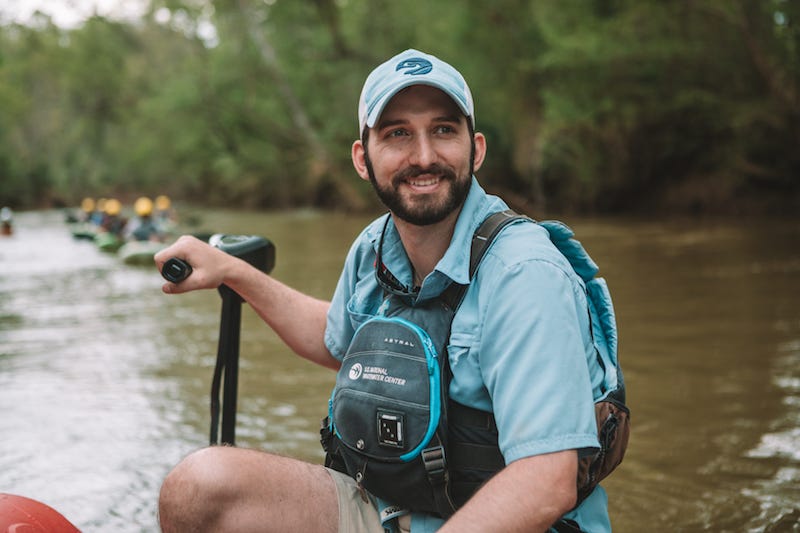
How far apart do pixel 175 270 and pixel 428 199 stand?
861mm

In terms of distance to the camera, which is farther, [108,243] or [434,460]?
[108,243]

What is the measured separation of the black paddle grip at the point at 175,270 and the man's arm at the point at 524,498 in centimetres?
120

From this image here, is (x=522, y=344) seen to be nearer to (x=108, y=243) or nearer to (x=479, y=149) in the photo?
(x=479, y=149)

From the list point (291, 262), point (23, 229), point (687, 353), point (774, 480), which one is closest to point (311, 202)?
point (23, 229)

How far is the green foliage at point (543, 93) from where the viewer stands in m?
17.5

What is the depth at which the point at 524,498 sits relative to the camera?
1658 mm

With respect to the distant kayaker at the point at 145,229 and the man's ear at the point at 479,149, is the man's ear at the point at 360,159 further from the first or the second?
the distant kayaker at the point at 145,229

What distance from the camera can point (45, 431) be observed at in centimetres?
466

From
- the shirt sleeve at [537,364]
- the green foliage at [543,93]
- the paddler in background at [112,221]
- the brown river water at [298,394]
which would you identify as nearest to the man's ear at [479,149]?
the shirt sleeve at [537,364]

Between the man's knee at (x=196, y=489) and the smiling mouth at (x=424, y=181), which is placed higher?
the smiling mouth at (x=424, y=181)

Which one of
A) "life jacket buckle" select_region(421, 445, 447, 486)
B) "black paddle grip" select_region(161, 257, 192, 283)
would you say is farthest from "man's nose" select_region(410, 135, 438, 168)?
"black paddle grip" select_region(161, 257, 192, 283)

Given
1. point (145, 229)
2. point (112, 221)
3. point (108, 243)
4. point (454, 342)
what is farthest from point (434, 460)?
point (112, 221)

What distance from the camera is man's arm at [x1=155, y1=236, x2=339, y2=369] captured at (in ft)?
8.34

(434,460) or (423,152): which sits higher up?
(423,152)
